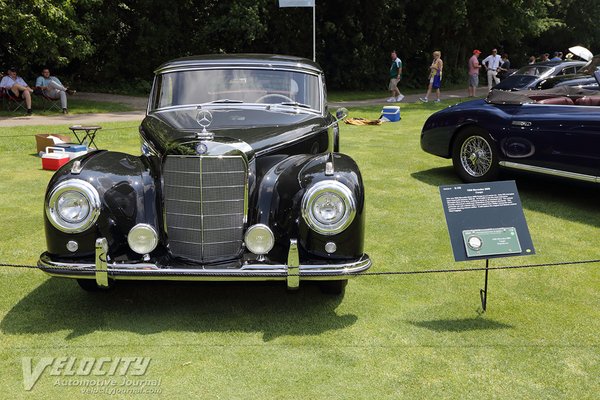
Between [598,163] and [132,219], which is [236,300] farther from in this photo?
[598,163]

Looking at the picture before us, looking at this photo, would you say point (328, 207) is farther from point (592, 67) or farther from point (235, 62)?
point (592, 67)

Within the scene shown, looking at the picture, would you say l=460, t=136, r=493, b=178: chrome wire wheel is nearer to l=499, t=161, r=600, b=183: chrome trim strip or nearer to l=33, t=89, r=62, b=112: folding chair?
l=499, t=161, r=600, b=183: chrome trim strip

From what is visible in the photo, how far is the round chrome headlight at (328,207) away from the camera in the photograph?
3.97 meters

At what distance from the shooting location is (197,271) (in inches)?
151

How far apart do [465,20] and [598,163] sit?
23891 millimetres

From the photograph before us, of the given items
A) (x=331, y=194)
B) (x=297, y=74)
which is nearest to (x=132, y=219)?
(x=331, y=194)

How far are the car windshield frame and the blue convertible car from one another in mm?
2757

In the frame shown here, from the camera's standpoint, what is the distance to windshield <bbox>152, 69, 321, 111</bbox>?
555 centimetres

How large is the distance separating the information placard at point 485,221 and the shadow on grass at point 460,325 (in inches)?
17.7

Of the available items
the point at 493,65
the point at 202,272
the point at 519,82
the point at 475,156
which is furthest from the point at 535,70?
the point at 202,272

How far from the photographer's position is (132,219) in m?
4.09

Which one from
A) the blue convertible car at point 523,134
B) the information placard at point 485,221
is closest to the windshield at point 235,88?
the information placard at point 485,221

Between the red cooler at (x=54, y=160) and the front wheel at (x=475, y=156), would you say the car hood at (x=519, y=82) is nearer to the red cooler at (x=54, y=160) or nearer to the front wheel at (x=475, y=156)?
the front wheel at (x=475, y=156)

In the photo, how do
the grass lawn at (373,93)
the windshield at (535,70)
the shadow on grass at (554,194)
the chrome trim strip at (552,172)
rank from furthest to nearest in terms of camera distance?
the grass lawn at (373,93)
the windshield at (535,70)
the shadow on grass at (554,194)
the chrome trim strip at (552,172)
